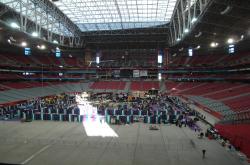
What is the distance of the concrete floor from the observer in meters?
18.0

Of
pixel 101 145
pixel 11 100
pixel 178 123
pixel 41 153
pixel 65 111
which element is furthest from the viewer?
pixel 11 100

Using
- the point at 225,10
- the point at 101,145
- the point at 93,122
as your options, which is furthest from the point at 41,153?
the point at 225,10

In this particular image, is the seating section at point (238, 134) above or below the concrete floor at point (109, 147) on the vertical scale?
above

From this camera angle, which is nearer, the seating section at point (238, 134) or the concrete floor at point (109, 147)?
A: the concrete floor at point (109, 147)

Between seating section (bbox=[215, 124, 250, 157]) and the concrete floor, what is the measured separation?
4.85ft

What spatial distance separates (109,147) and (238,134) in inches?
464

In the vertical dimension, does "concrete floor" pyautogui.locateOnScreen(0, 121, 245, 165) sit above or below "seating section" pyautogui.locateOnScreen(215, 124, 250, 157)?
below

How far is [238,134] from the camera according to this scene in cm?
2195

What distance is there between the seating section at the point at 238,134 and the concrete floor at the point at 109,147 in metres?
1.48

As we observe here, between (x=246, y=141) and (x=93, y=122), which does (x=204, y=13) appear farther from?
(x=93, y=122)

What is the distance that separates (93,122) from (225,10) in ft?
71.4

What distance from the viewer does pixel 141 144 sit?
2228cm

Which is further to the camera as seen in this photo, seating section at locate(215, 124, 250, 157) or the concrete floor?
seating section at locate(215, 124, 250, 157)

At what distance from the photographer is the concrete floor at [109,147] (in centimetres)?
1795
